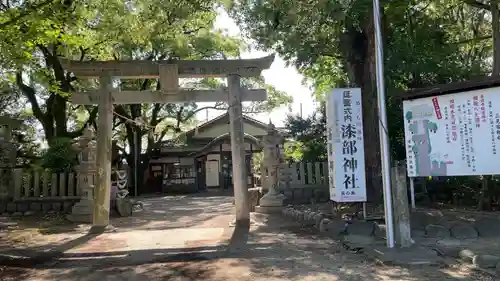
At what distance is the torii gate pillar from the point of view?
10.5 m

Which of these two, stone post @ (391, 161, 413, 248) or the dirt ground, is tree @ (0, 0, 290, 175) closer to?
the dirt ground

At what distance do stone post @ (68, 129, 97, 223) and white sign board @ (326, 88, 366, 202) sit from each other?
760cm

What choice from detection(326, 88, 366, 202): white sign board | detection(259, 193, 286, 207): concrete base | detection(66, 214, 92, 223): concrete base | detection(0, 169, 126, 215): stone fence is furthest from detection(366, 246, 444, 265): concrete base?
detection(0, 169, 126, 215): stone fence

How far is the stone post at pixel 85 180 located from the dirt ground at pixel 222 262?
2690 mm

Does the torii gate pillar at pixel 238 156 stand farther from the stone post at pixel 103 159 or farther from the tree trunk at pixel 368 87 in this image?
the tree trunk at pixel 368 87

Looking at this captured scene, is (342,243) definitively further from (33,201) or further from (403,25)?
(33,201)

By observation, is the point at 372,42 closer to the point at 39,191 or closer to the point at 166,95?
the point at 166,95

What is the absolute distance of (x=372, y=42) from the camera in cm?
1017

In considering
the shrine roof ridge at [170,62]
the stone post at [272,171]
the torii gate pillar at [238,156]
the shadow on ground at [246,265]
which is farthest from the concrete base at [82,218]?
the shadow on ground at [246,265]

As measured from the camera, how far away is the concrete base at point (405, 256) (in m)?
6.15

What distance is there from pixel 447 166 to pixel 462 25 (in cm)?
1179

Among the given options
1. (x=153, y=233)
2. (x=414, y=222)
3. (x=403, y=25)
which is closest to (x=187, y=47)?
(x=403, y=25)

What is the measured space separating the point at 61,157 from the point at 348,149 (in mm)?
10685

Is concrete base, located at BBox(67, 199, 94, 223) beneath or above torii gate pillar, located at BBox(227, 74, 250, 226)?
beneath
